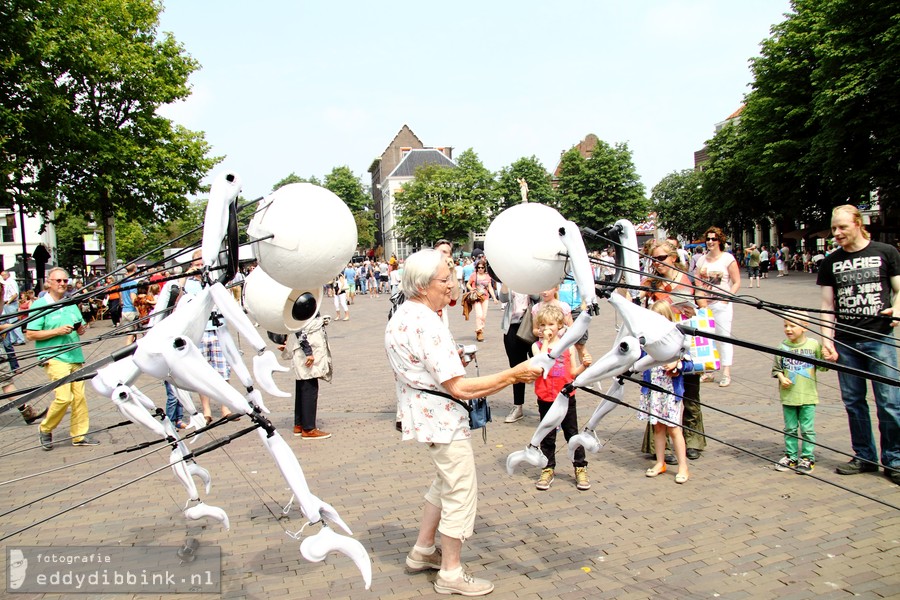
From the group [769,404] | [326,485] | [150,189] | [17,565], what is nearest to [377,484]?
[326,485]

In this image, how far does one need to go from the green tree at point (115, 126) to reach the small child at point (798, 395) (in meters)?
23.3

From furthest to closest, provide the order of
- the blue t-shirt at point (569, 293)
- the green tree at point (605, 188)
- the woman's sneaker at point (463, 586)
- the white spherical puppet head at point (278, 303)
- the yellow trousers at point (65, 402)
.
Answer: the green tree at point (605, 188), the blue t-shirt at point (569, 293), the yellow trousers at point (65, 402), the woman's sneaker at point (463, 586), the white spherical puppet head at point (278, 303)

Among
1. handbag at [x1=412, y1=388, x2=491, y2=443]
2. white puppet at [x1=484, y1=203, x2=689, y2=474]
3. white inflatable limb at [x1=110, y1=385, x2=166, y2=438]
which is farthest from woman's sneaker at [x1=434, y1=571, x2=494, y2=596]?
white inflatable limb at [x1=110, y1=385, x2=166, y2=438]

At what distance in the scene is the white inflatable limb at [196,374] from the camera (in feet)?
11.2

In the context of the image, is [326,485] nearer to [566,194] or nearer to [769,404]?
[769,404]

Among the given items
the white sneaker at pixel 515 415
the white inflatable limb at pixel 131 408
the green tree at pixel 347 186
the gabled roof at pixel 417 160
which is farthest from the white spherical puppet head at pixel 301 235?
the gabled roof at pixel 417 160

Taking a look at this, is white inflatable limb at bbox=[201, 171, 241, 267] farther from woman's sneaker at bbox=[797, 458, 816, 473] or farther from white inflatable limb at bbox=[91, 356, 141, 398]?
woman's sneaker at bbox=[797, 458, 816, 473]

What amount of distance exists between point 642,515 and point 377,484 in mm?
2310

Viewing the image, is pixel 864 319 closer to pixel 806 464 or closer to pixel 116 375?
pixel 806 464

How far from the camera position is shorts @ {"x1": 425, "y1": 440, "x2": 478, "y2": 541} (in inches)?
160

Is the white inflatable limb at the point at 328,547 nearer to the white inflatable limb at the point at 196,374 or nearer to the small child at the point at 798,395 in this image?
the white inflatable limb at the point at 196,374

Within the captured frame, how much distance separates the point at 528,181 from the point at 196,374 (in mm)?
71307

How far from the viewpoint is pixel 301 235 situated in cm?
350

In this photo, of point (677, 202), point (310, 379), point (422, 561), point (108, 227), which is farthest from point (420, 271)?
point (677, 202)
